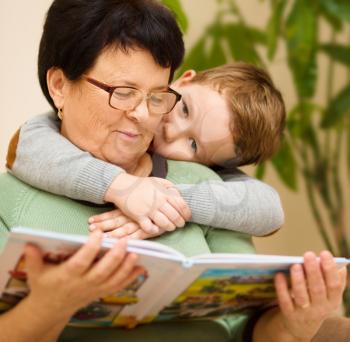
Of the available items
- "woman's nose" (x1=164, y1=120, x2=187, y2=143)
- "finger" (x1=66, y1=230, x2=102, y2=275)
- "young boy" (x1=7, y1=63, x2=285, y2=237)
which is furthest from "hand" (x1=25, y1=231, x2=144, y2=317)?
"woman's nose" (x1=164, y1=120, x2=187, y2=143)

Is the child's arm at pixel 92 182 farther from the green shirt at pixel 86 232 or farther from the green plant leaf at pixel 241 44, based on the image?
the green plant leaf at pixel 241 44

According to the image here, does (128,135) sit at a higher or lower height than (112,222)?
higher

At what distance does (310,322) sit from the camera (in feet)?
3.15

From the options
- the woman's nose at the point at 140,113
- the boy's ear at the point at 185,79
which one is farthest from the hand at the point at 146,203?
the boy's ear at the point at 185,79

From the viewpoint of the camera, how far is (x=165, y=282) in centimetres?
86

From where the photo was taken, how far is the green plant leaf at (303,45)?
193 centimetres

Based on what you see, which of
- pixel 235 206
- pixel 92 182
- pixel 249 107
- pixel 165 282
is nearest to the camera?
pixel 165 282

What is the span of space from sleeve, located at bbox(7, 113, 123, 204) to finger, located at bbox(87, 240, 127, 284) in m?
0.25

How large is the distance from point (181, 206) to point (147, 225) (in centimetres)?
8

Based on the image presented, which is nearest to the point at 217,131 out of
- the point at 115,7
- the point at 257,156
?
the point at 257,156

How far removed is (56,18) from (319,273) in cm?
64

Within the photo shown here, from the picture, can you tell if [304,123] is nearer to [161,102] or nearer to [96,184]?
[161,102]

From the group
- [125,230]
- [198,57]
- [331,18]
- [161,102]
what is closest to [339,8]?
[331,18]

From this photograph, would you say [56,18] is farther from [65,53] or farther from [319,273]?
[319,273]
